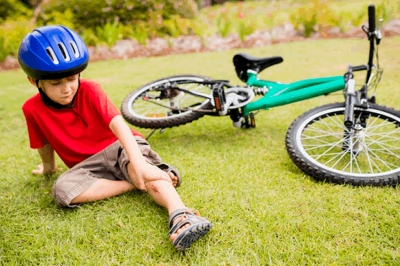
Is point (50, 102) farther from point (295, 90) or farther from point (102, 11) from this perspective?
point (102, 11)

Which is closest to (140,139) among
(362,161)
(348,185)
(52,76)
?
(52,76)

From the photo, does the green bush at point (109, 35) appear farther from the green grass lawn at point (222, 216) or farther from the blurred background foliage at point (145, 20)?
the green grass lawn at point (222, 216)

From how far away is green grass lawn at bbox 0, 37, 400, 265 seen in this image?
66.5 inches

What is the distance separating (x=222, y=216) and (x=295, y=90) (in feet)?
4.43

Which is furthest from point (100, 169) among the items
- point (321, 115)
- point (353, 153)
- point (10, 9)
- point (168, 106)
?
point (10, 9)

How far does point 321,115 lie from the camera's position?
8.14 ft

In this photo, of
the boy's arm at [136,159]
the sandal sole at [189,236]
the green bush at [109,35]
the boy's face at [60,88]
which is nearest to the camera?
the sandal sole at [189,236]

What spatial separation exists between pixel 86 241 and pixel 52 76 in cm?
94

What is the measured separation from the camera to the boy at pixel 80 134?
192 cm

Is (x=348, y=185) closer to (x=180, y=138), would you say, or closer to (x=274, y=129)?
(x=274, y=129)

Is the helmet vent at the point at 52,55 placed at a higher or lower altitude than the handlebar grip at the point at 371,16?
higher

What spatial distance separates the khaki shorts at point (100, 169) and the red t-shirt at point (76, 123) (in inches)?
3.1

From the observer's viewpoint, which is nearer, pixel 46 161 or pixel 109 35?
pixel 46 161

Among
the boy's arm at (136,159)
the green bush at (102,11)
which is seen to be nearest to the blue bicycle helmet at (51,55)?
the boy's arm at (136,159)
